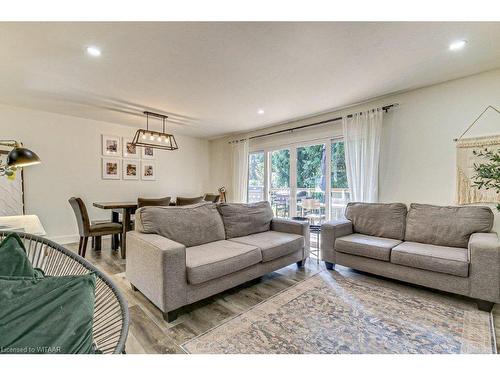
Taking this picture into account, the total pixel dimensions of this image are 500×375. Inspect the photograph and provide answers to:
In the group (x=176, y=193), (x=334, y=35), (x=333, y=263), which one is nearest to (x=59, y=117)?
(x=176, y=193)

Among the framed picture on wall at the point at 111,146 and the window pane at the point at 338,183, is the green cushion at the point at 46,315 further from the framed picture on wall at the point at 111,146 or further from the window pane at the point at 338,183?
the framed picture on wall at the point at 111,146

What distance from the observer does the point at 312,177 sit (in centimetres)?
432

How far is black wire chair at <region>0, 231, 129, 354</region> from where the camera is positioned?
0.84m

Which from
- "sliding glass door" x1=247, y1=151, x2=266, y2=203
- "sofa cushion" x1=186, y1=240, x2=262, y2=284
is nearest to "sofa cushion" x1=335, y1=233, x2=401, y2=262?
"sofa cushion" x1=186, y1=240, x2=262, y2=284

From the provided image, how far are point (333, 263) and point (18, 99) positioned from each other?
5.03 meters

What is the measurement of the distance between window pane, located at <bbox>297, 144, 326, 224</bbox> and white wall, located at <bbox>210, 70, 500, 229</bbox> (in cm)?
97

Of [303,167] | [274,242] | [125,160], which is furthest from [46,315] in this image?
[125,160]

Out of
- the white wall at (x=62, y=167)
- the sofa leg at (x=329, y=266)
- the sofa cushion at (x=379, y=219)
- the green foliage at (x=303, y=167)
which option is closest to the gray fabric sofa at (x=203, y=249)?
the sofa leg at (x=329, y=266)

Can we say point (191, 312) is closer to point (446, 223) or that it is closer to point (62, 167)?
point (446, 223)

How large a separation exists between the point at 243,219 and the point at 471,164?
2.79m

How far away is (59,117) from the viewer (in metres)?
4.07

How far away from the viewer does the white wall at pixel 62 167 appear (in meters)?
3.79

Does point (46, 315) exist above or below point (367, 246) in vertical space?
above

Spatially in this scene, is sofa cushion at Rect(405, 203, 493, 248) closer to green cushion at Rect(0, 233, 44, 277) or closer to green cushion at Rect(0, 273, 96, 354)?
green cushion at Rect(0, 273, 96, 354)
